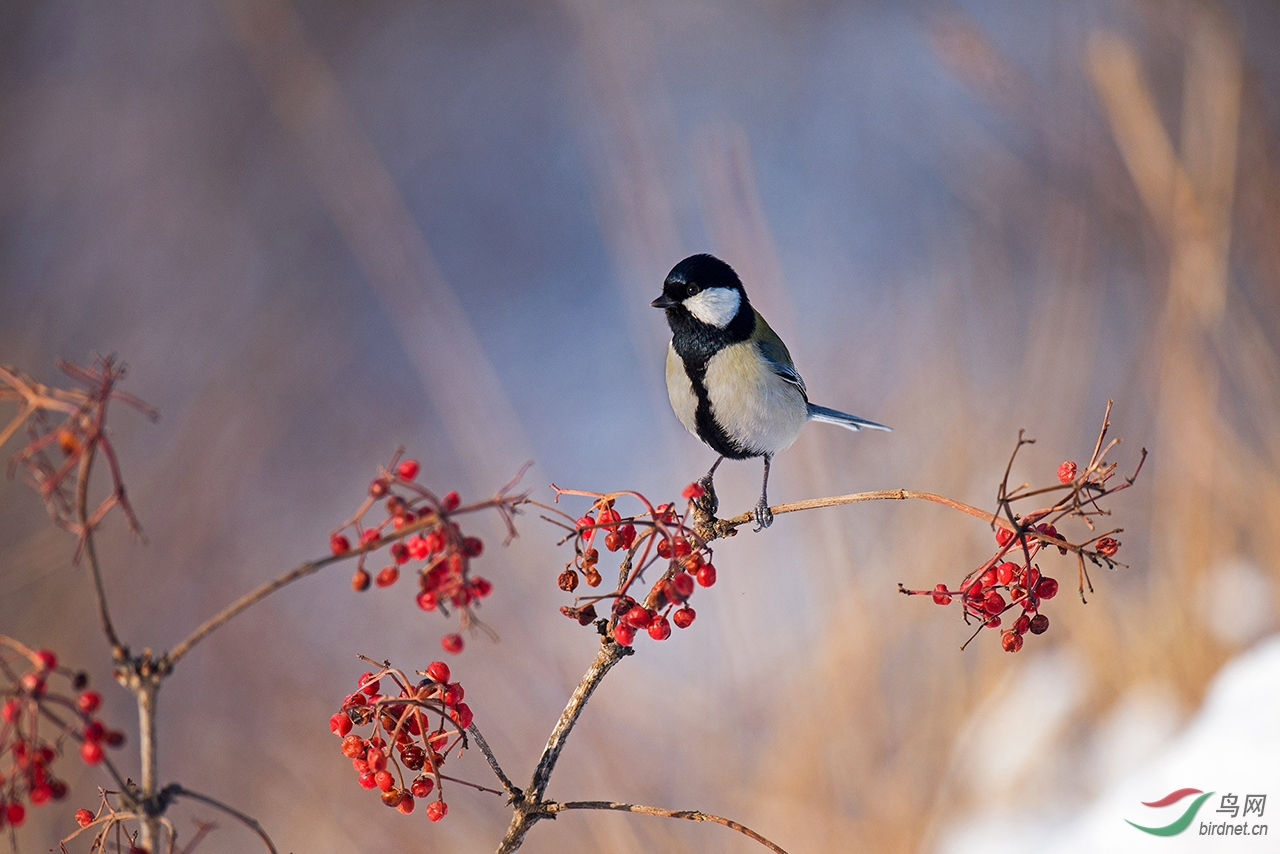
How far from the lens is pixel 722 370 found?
880 millimetres

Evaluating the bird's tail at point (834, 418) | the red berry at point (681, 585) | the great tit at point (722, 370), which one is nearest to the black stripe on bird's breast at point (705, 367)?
the great tit at point (722, 370)

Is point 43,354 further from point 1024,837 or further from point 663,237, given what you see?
point 1024,837

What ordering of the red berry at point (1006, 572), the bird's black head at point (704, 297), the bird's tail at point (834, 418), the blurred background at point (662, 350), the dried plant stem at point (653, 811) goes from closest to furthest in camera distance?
the dried plant stem at point (653, 811) → the red berry at point (1006, 572) → the bird's black head at point (704, 297) → the bird's tail at point (834, 418) → the blurred background at point (662, 350)

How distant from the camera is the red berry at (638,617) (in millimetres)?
460

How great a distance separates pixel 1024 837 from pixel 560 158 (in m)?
2.16

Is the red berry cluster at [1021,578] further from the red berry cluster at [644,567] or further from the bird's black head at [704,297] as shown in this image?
the bird's black head at [704,297]

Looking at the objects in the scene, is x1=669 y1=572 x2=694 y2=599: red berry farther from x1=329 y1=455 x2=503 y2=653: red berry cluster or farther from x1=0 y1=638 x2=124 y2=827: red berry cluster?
x1=0 y1=638 x2=124 y2=827: red berry cluster

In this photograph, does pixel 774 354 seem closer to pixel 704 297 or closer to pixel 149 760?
pixel 704 297

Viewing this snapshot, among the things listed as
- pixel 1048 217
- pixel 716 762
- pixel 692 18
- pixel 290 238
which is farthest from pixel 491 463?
pixel 692 18

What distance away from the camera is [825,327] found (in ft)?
7.60

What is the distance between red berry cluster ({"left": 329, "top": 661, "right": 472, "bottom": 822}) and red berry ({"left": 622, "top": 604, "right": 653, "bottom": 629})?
9 cm

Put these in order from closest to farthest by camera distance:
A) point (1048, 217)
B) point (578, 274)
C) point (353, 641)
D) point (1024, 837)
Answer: point (1024, 837)
point (1048, 217)
point (353, 641)
point (578, 274)

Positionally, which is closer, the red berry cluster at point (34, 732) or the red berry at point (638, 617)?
the red berry cluster at point (34, 732)

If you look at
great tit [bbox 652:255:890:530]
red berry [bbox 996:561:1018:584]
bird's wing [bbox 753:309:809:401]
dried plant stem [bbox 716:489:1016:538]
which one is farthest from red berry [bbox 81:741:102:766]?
bird's wing [bbox 753:309:809:401]
